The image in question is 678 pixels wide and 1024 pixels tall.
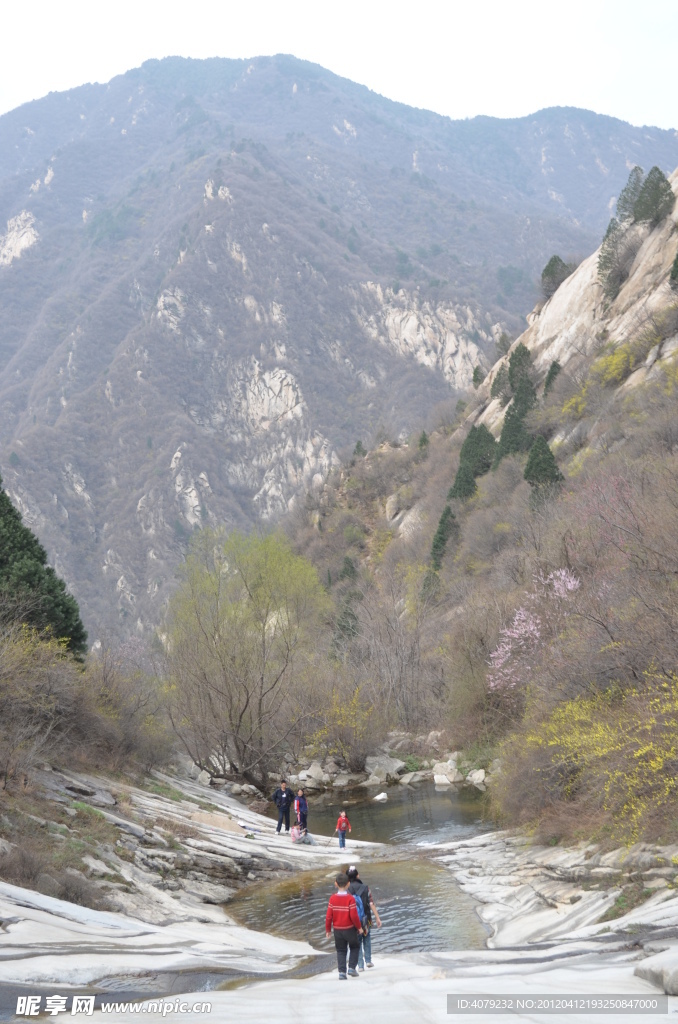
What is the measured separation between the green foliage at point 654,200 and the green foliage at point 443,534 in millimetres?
26904

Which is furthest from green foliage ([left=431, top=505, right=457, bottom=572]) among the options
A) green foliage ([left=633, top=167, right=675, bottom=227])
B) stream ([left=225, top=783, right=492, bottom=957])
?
stream ([left=225, top=783, right=492, bottom=957])

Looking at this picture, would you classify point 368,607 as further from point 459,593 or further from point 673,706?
point 673,706

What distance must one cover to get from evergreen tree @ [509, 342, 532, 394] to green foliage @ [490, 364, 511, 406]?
2.02m

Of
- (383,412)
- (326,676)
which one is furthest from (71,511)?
(326,676)

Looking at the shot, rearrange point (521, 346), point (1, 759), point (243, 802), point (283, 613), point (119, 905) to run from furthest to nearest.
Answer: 1. point (521, 346)
2. point (283, 613)
3. point (243, 802)
4. point (1, 759)
5. point (119, 905)

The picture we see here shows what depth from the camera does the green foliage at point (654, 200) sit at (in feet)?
194

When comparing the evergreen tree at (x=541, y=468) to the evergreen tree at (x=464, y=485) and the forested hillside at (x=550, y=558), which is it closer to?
the forested hillside at (x=550, y=558)

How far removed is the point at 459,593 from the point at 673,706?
37.7 m

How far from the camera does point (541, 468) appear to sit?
4831cm

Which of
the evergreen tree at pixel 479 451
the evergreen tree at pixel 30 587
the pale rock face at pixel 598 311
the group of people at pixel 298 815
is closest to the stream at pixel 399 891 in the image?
the group of people at pixel 298 815

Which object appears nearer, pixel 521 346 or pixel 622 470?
pixel 622 470

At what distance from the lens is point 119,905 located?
1499 cm

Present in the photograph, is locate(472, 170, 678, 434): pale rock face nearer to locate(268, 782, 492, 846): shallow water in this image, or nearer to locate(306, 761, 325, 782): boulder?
locate(268, 782, 492, 846): shallow water

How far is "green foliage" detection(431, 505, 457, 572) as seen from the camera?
6128 centimetres
